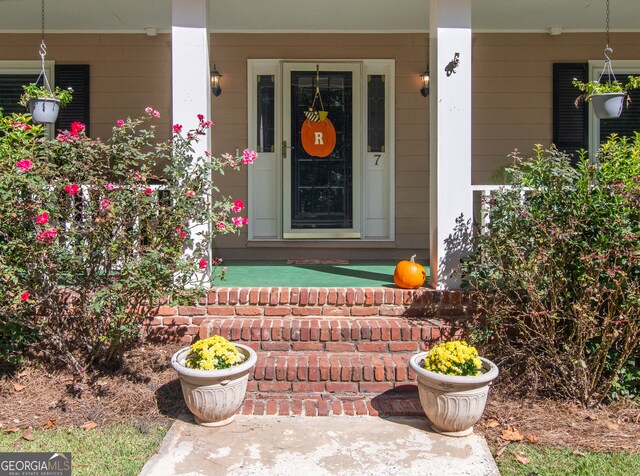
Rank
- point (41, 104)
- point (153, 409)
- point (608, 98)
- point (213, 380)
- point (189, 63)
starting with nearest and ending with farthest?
point (213, 380)
point (153, 409)
point (189, 63)
point (608, 98)
point (41, 104)

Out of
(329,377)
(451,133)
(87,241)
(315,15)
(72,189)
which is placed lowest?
(329,377)

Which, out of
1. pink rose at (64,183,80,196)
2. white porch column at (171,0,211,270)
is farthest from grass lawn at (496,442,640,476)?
pink rose at (64,183,80,196)

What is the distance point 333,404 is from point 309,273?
5.32 feet

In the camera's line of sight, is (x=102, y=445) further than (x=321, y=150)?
No

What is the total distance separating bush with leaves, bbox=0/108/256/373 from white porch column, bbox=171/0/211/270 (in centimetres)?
49

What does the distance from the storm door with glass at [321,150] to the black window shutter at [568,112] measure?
2073mm

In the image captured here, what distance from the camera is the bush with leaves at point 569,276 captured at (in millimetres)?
3201

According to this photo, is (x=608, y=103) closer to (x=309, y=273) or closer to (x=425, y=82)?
(x=425, y=82)

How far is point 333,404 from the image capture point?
336 cm

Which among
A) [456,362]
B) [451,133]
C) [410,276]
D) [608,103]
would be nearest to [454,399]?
[456,362]

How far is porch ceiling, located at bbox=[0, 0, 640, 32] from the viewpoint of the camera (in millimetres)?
5090

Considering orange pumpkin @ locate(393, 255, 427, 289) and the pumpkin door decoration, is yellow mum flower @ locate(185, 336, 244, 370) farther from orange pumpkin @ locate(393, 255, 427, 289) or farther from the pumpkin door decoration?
the pumpkin door decoration

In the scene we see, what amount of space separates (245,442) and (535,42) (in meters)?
5.03

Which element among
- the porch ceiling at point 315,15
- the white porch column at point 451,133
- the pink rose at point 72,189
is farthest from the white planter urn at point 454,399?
the porch ceiling at point 315,15
